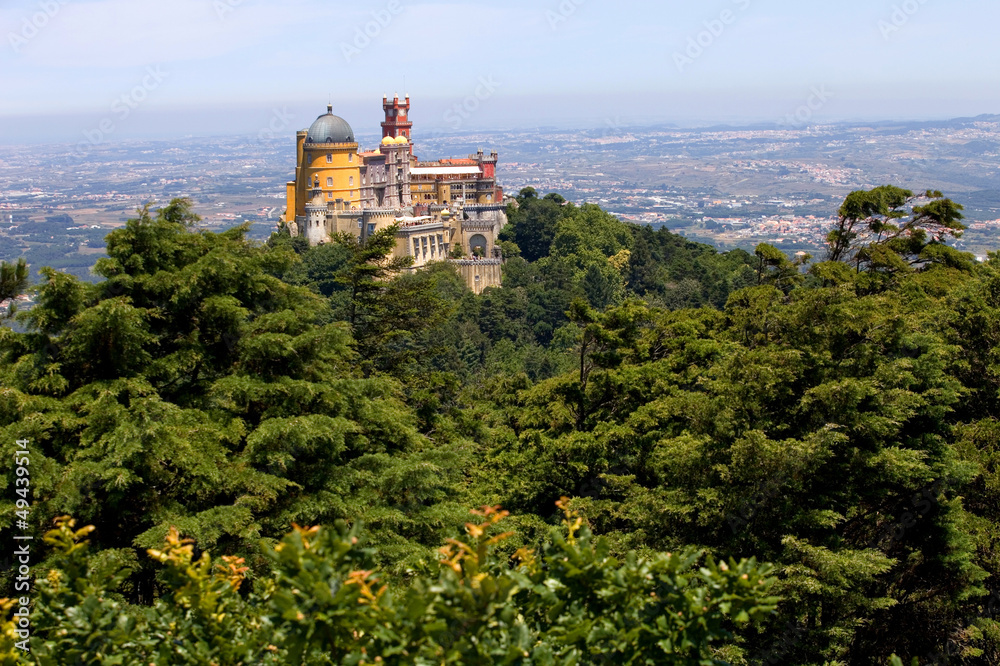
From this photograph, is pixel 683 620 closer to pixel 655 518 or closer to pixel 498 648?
pixel 498 648

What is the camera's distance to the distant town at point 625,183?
79.1m

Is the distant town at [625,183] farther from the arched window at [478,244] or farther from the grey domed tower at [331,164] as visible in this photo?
the arched window at [478,244]

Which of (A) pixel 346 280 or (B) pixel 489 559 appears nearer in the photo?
(B) pixel 489 559

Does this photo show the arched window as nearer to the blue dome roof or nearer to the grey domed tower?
the grey domed tower

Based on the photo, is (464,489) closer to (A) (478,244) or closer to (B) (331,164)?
(B) (331,164)

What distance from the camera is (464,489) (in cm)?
1465

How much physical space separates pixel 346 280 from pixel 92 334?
22.6ft

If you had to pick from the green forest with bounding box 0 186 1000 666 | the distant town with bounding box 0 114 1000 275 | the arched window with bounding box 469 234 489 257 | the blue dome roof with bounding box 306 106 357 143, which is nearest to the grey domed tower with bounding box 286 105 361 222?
the blue dome roof with bounding box 306 106 357 143

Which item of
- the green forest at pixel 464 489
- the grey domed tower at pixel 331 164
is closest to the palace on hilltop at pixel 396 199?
the grey domed tower at pixel 331 164

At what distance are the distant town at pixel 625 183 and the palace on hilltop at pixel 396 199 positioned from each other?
10.9 m

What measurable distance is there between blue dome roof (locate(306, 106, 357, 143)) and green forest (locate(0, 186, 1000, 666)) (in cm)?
3703

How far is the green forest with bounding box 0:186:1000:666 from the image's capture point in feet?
16.9

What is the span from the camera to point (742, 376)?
11320 mm

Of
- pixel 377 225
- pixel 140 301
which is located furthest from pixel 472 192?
pixel 140 301
